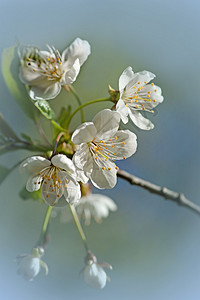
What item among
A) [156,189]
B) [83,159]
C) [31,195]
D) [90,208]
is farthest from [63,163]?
[90,208]

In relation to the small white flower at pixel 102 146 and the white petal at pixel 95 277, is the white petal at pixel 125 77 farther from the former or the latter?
the white petal at pixel 95 277

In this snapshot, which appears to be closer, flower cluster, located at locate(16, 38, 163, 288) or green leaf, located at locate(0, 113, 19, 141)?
flower cluster, located at locate(16, 38, 163, 288)

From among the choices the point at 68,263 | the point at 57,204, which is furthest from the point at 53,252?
the point at 57,204

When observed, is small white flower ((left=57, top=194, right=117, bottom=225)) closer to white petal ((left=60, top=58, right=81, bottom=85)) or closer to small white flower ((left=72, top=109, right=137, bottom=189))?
small white flower ((left=72, top=109, right=137, bottom=189))

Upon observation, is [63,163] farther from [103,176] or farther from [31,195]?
[31,195]

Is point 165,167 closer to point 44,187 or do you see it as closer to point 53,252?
point 53,252

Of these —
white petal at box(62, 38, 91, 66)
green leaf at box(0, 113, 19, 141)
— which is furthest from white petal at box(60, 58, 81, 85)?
green leaf at box(0, 113, 19, 141)

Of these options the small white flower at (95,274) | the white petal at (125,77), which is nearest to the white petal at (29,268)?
the small white flower at (95,274)
